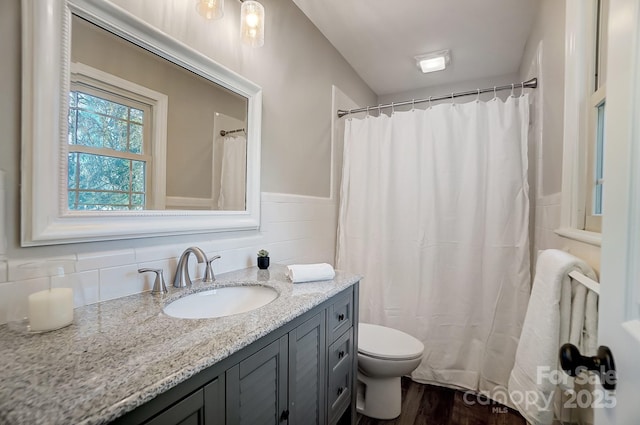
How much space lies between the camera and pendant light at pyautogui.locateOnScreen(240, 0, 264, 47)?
4.35 feet

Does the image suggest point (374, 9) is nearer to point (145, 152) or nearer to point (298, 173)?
point (298, 173)

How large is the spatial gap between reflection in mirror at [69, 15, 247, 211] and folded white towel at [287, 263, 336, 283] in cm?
46

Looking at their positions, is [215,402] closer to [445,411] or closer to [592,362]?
[592,362]

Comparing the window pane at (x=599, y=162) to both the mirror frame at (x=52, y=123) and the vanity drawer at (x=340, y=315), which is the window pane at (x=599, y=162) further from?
the mirror frame at (x=52, y=123)

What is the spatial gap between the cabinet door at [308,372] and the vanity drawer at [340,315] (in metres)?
0.07

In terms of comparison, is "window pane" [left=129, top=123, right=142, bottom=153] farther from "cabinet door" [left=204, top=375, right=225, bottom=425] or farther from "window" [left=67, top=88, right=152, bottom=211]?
"cabinet door" [left=204, top=375, right=225, bottom=425]

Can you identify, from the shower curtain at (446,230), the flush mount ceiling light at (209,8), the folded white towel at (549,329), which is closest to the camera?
the folded white towel at (549,329)

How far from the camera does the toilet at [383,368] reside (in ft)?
5.08

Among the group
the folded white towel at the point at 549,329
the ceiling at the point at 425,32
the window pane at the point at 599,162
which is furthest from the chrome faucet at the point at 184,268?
the ceiling at the point at 425,32

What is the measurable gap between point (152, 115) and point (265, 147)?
637mm

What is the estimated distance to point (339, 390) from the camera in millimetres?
1313

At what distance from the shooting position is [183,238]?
1.21m

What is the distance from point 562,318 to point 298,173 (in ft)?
4.90

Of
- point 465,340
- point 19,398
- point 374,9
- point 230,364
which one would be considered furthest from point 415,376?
point 374,9
